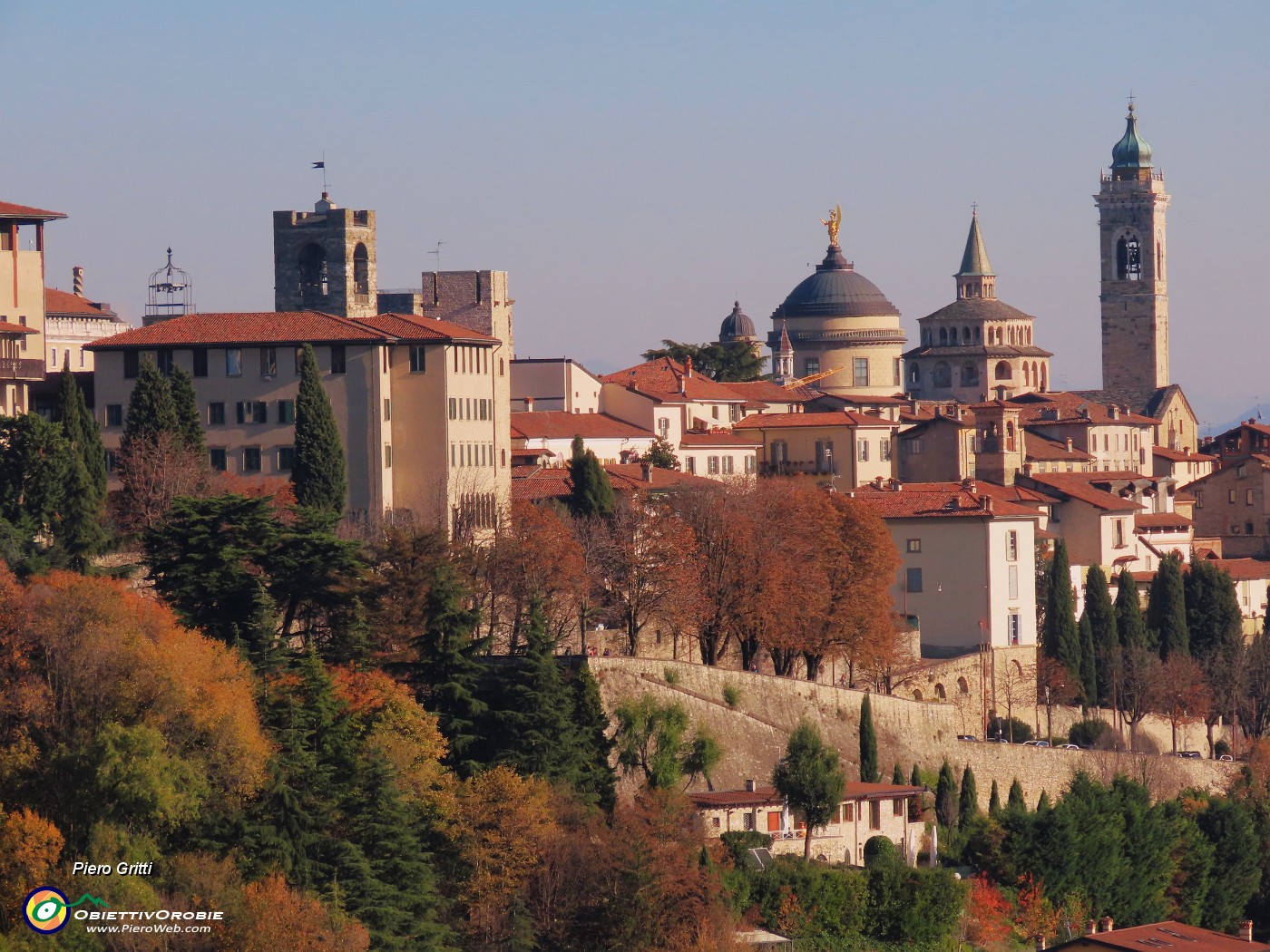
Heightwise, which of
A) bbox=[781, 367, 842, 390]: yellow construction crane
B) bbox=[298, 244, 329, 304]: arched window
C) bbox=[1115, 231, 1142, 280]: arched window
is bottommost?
bbox=[781, 367, 842, 390]: yellow construction crane

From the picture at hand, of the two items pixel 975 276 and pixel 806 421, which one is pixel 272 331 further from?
pixel 975 276

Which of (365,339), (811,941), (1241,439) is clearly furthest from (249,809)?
(1241,439)

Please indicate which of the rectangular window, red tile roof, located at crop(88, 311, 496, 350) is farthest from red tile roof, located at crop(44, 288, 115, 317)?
the rectangular window

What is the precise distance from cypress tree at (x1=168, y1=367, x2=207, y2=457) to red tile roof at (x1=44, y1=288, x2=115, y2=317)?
24.6 meters

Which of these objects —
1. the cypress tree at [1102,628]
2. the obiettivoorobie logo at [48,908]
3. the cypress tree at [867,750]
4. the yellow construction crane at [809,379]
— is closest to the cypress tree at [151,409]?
the cypress tree at [867,750]

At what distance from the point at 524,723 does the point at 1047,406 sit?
68594mm

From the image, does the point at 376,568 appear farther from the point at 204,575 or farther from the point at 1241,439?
the point at 1241,439

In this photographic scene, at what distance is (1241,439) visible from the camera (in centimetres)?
12369

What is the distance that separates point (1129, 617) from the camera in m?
84.9

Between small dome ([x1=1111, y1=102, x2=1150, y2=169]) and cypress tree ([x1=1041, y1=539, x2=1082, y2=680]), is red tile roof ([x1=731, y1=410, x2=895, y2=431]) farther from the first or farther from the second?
small dome ([x1=1111, y1=102, x2=1150, y2=169])

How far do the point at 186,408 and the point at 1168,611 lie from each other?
36.6 meters

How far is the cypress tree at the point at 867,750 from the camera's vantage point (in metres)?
61.0

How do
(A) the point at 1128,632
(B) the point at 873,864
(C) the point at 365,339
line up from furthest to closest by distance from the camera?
(A) the point at 1128,632, (C) the point at 365,339, (B) the point at 873,864

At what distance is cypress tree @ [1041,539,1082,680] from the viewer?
80.2 m
